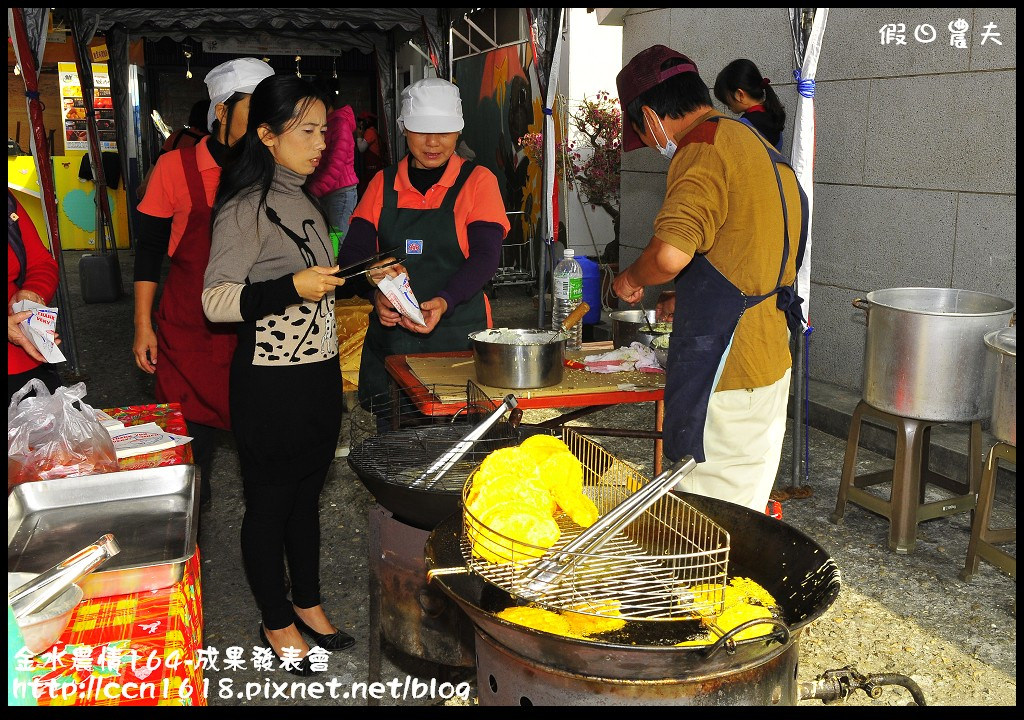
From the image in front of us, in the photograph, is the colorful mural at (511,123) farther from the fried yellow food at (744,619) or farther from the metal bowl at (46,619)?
the metal bowl at (46,619)

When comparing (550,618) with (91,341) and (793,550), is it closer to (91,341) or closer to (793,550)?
(793,550)

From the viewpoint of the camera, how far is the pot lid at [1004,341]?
3.47 metres

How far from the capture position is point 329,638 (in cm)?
330

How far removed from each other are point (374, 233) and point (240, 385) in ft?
4.48

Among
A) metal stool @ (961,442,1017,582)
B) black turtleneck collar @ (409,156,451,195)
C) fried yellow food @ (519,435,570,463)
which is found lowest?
metal stool @ (961,442,1017,582)

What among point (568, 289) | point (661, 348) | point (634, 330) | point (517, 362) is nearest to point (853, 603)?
point (661, 348)

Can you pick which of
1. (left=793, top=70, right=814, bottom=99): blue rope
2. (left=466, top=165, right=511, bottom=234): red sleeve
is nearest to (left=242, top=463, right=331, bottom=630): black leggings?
(left=466, top=165, right=511, bottom=234): red sleeve

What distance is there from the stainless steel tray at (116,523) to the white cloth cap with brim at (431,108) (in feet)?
6.58

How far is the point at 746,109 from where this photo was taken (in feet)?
17.3

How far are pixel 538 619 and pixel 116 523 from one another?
106cm

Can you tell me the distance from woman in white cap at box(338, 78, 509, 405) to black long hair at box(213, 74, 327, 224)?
1071mm

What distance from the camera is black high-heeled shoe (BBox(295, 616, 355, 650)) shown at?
3.30 m

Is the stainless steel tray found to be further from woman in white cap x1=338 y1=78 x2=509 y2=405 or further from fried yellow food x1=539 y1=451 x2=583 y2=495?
woman in white cap x1=338 y1=78 x2=509 y2=405
